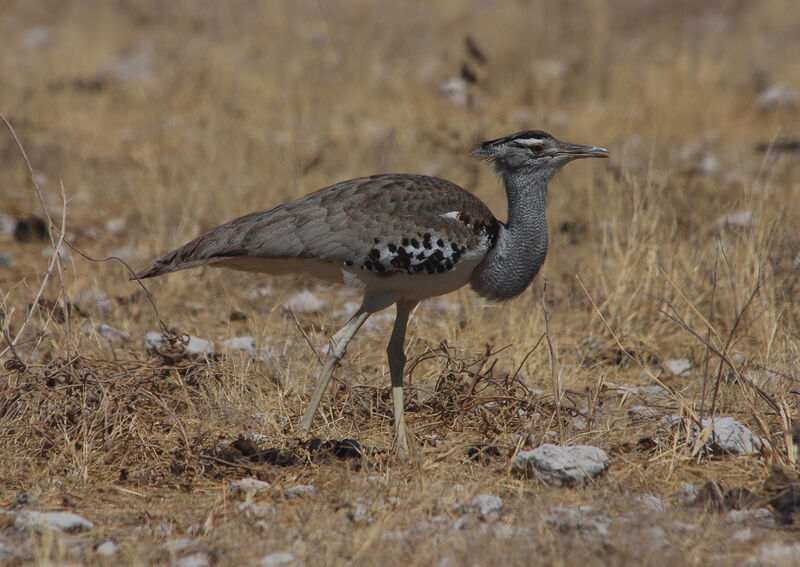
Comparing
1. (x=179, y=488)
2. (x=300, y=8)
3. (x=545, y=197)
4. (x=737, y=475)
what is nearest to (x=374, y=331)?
(x=545, y=197)

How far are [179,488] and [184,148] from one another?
14.3ft

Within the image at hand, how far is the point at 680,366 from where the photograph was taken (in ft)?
15.0

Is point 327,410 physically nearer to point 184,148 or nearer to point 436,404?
point 436,404

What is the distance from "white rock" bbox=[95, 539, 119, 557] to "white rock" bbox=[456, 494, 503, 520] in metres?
1.02

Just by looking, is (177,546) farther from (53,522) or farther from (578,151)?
(578,151)

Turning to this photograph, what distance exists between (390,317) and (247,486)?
2.01m

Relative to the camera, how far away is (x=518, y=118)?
8148mm

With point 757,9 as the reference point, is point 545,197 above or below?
below

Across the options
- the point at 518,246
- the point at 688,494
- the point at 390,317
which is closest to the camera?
the point at 688,494

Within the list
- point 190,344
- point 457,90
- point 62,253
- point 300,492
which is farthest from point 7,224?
point 300,492

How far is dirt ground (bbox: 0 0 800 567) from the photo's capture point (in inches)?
114

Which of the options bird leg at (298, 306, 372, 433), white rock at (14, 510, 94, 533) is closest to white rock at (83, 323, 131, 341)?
bird leg at (298, 306, 372, 433)

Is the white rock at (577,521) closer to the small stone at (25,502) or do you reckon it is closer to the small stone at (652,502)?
the small stone at (652,502)

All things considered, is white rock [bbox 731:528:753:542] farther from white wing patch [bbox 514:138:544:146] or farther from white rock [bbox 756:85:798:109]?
white rock [bbox 756:85:798:109]
